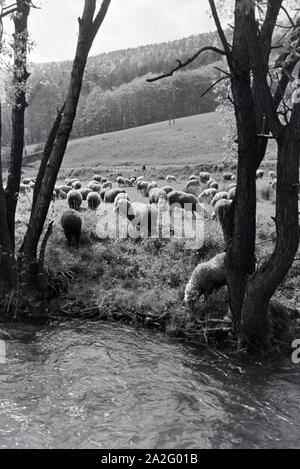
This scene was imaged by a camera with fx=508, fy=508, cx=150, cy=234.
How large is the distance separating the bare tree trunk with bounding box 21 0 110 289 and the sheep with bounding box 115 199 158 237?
4.99m

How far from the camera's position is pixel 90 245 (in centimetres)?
1620

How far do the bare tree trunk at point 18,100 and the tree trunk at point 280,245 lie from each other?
21.6 ft

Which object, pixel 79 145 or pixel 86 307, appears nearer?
pixel 86 307

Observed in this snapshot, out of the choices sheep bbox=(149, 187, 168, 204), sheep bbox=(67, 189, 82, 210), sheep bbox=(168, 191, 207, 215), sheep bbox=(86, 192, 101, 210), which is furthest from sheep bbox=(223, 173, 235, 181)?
sheep bbox=(67, 189, 82, 210)

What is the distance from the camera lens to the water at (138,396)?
22.0 feet

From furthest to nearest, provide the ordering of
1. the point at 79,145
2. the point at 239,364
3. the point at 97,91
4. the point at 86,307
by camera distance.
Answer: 1. the point at 97,91
2. the point at 79,145
3. the point at 86,307
4. the point at 239,364

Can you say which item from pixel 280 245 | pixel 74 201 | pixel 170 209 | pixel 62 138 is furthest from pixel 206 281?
pixel 74 201

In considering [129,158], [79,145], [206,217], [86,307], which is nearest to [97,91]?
[79,145]

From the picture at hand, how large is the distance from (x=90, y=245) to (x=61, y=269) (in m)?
2.15

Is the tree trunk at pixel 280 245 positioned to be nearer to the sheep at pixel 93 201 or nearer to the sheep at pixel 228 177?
the sheep at pixel 93 201

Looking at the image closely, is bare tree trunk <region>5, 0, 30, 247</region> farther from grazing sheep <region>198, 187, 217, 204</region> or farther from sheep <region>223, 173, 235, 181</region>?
sheep <region>223, 173, 235, 181</region>

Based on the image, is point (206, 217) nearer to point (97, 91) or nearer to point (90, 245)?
point (90, 245)

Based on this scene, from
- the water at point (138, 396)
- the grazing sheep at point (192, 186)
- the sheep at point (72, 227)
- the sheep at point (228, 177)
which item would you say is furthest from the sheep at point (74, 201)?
the sheep at point (228, 177)

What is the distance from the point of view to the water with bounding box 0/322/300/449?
672 centimetres
